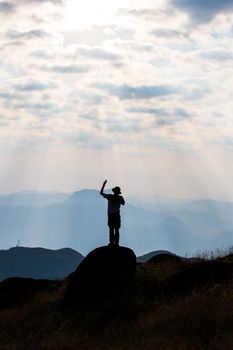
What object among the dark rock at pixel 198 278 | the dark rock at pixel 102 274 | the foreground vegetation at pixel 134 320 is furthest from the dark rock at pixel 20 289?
the dark rock at pixel 198 278

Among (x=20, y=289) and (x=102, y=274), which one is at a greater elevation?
(x=102, y=274)

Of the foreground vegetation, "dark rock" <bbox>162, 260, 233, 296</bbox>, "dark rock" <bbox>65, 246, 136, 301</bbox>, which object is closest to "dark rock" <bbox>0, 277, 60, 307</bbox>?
the foreground vegetation

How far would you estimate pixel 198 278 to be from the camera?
1898 centimetres

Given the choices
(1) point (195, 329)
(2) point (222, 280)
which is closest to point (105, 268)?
(2) point (222, 280)

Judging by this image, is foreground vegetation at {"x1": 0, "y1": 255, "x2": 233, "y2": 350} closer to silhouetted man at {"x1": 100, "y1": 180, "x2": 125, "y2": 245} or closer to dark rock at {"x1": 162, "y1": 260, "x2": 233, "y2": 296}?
dark rock at {"x1": 162, "y1": 260, "x2": 233, "y2": 296}

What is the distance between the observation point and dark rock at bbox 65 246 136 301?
1961 cm

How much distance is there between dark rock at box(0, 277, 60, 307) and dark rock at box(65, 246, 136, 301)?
433 cm

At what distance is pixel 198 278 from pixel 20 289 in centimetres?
996

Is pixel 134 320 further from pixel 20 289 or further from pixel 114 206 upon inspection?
pixel 20 289

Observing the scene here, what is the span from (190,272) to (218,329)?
231 inches

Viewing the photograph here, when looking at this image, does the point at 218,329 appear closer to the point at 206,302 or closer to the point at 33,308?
the point at 206,302

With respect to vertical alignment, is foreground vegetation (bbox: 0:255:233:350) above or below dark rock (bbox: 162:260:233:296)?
below

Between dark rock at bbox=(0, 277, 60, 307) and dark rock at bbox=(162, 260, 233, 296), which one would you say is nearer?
dark rock at bbox=(162, 260, 233, 296)

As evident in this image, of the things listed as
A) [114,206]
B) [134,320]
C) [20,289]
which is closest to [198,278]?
[134,320]
